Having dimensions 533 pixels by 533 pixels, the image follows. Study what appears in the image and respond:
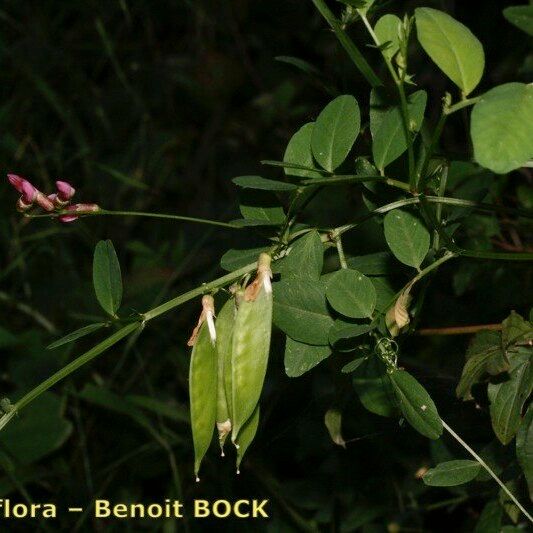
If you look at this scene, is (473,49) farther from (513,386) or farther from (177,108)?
(177,108)

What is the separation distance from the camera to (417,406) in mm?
639

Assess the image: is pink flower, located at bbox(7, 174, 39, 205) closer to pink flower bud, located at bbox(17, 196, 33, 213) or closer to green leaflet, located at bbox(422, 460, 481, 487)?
pink flower bud, located at bbox(17, 196, 33, 213)

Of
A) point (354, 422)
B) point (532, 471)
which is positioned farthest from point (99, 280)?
point (354, 422)

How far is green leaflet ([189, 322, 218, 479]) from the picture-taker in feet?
1.94

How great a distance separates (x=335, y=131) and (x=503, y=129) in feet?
0.62

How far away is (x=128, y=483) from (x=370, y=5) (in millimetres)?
945

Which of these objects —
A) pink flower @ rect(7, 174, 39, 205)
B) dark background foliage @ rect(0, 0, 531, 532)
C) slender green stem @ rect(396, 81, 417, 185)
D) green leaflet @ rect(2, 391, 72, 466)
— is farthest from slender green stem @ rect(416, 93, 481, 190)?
green leaflet @ rect(2, 391, 72, 466)

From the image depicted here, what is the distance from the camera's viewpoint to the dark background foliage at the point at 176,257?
45.6 inches

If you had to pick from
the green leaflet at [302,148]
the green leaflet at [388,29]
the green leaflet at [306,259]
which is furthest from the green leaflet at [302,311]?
the green leaflet at [388,29]

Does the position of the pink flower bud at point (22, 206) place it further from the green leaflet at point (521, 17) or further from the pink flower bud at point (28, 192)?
the green leaflet at point (521, 17)

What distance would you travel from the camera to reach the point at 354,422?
117cm

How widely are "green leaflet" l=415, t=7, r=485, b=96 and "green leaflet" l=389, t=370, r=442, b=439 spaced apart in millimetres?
224

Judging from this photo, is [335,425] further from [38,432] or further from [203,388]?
[38,432]

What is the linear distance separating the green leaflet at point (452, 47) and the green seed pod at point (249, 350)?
0.20m
